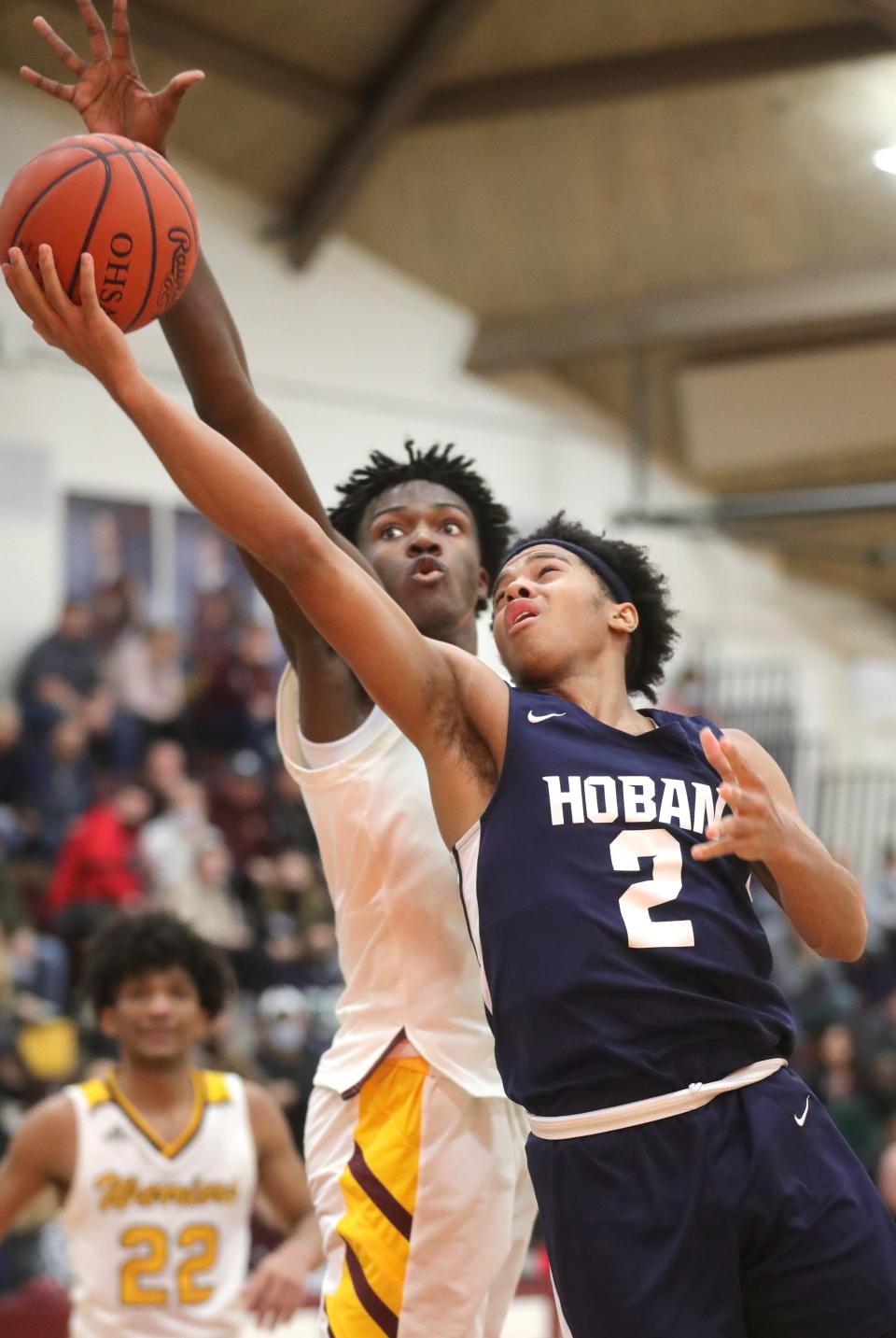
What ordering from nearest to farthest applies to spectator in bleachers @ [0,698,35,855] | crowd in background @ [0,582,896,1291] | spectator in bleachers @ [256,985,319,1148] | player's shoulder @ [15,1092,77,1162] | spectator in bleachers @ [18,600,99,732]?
player's shoulder @ [15,1092,77,1162], spectator in bleachers @ [256,985,319,1148], crowd in background @ [0,582,896,1291], spectator in bleachers @ [0,698,35,855], spectator in bleachers @ [18,600,99,732]

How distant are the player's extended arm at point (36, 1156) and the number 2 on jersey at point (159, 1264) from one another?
0.30 metres

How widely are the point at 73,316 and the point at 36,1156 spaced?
121 inches

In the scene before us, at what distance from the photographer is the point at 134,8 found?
1122 cm

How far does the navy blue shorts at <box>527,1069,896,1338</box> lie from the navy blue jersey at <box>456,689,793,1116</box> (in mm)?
93

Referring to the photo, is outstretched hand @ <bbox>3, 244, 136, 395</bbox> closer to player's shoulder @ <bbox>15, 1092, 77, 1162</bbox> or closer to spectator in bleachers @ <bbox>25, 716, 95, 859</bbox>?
player's shoulder @ <bbox>15, 1092, 77, 1162</bbox>

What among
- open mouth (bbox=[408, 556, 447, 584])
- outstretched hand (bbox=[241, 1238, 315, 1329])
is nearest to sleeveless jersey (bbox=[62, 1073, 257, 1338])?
outstretched hand (bbox=[241, 1238, 315, 1329])

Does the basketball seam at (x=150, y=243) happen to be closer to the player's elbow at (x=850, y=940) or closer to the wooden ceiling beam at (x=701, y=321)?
the player's elbow at (x=850, y=940)

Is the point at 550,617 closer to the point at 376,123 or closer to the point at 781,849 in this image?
the point at 781,849

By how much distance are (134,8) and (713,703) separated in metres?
9.33

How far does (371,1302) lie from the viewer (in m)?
3.29

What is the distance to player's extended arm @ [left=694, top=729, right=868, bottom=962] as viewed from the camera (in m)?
2.79

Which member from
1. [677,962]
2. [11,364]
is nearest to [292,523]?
[677,962]

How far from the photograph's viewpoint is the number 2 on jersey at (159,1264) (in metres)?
4.88

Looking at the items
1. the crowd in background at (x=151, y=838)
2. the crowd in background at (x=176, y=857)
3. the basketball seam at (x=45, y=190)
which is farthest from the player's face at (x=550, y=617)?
the crowd in background at (x=151, y=838)
